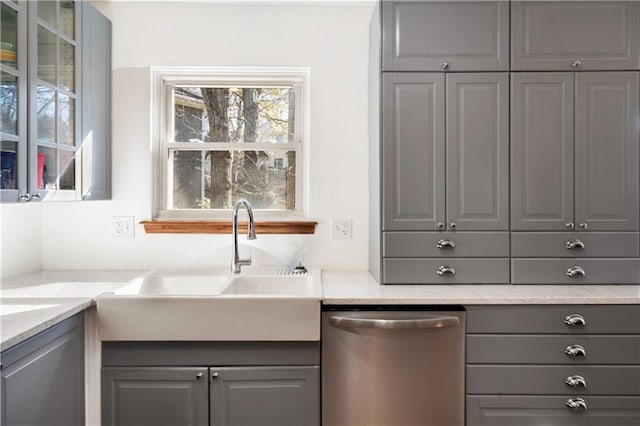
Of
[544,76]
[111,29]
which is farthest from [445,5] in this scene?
[111,29]

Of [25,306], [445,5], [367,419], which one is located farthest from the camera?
[445,5]

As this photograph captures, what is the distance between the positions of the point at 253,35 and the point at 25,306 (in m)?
1.65

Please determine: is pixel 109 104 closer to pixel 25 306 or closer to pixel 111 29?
pixel 111 29

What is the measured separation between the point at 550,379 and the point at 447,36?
1536 millimetres

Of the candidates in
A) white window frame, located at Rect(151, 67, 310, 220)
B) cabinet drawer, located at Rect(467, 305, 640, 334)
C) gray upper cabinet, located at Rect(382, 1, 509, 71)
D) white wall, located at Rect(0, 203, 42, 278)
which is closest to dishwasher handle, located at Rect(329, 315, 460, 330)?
cabinet drawer, located at Rect(467, 305, 640, 334)

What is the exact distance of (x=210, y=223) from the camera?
2.32 meters

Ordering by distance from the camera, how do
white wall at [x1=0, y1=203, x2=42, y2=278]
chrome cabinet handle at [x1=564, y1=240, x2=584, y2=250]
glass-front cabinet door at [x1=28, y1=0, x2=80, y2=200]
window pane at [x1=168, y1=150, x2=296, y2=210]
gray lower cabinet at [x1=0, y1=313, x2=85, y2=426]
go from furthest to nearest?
1. window pane at [x1=168, y1=150, x2=296, y2=210]
2. white wall at [x1=0, y1=203, x2=42, y2=278]
3. chrome cabinet handle at [x1=564, y1=240, x2=584, y2=250]
4. glass-front cabinet door at [x1=28, y1=0, x2=80, y2=200]
5. gray lower cabinet at [x1=0, y1=313, x2=85, y2=426]

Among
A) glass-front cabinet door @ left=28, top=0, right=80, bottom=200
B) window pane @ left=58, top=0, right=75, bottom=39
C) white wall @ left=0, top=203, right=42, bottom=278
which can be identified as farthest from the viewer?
white wall @ left=0, top=203, right=42, bottom=278

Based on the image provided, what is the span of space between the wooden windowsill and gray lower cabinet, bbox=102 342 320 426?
731 mm

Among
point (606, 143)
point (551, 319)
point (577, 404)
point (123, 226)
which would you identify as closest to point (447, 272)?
point (551, 319)

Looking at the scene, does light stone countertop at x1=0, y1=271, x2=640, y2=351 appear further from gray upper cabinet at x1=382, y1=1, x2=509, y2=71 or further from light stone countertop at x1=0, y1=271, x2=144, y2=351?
gray upper cabinet at x1=382, y1=1, x2=509, y2=71

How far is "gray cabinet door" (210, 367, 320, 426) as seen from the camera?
1.73 metres

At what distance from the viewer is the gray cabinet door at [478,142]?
1.98 meters

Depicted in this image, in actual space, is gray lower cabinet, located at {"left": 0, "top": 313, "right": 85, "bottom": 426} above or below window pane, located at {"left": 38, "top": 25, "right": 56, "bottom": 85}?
below
